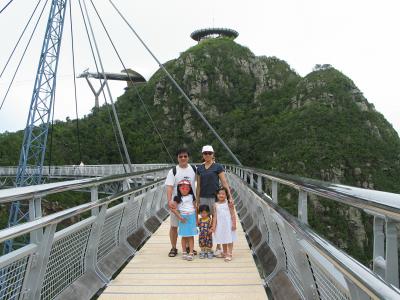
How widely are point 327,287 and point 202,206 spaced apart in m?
3.69

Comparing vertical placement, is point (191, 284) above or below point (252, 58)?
below

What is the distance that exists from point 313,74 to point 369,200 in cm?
10171

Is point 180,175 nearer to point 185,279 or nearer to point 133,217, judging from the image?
point 185,279

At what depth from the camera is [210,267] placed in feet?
20.2

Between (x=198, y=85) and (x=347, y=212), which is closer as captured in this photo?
(x=347, y=212)

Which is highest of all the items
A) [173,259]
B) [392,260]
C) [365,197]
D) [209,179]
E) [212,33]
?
[212,33]

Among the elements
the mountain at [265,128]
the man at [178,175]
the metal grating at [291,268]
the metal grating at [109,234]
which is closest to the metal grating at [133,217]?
the metal grating at [109,234]

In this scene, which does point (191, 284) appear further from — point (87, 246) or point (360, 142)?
point (360, 142)

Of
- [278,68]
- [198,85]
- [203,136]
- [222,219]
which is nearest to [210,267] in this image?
[222,219]

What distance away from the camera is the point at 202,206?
6.74 meters

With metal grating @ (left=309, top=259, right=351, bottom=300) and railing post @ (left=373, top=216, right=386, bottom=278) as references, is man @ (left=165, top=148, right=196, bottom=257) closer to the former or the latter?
metal grating @ (left=309, top=259, right=351, bottom=300)

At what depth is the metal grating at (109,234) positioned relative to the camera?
18.9ft

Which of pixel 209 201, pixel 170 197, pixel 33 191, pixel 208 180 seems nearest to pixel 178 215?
pixel 170 197

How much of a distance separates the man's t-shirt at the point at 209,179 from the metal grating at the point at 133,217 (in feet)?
4.68
